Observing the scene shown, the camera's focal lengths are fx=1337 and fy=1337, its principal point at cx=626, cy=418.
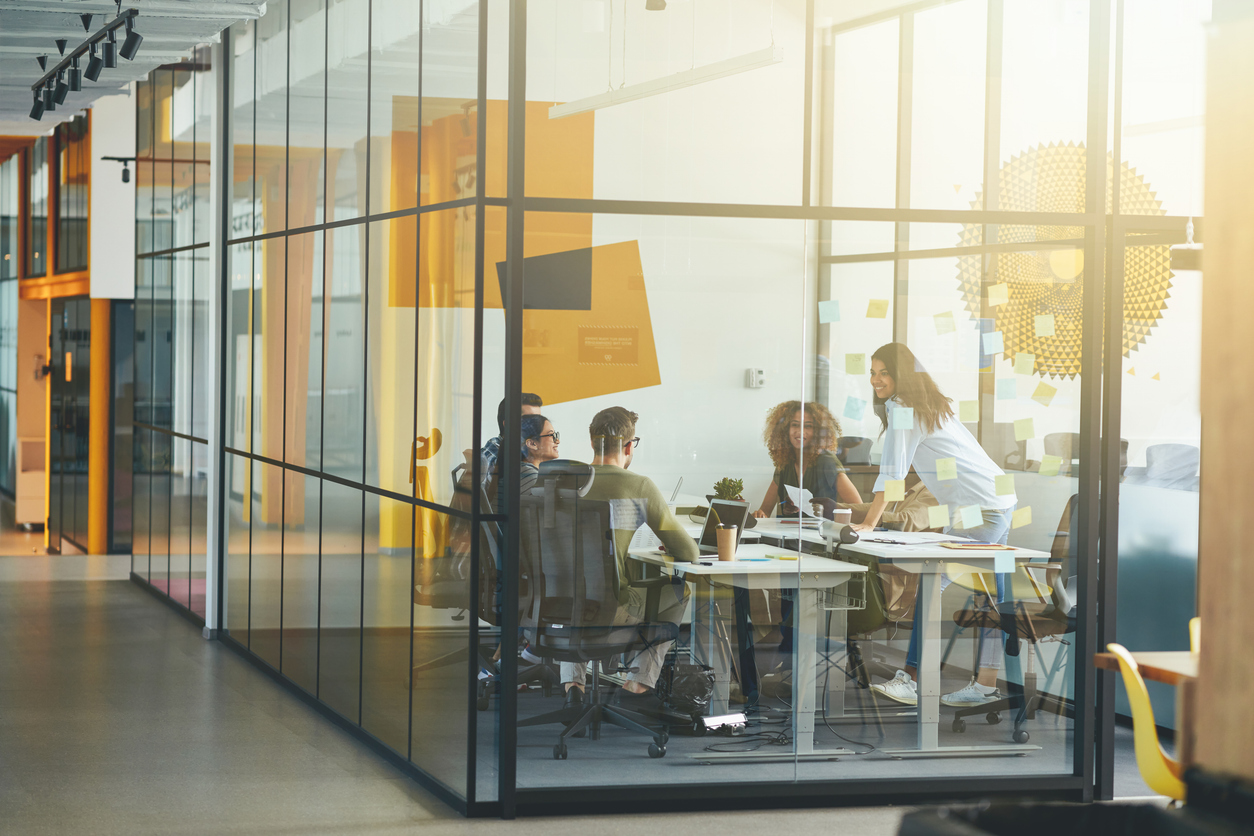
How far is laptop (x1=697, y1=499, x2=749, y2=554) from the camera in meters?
5.00

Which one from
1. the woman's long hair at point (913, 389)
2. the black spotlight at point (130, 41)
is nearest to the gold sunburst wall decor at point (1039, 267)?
the woman's long hair at point (913, 389)

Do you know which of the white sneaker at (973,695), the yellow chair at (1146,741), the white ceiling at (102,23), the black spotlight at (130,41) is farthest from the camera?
the white ceiling at (102,23)

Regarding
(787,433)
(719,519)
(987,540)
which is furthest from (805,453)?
(987,540)

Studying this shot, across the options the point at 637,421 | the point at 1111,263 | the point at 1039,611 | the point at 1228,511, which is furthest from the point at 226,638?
the point at 1228,511

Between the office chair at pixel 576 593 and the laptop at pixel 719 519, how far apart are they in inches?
7.7

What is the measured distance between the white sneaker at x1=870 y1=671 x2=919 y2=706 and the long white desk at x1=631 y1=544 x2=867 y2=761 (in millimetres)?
271

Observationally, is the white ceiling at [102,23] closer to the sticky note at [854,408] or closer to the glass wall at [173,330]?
the glass wall at [173,330]

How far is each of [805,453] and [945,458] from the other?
58 cm

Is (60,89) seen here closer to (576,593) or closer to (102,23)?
(102,23)

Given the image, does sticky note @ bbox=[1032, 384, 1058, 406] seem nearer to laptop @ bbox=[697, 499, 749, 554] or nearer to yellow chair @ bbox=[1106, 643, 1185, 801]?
laptop @ bbox=[697, 499, 749, 554]

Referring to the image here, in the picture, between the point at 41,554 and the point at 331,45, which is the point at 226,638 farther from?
the point at 41,554

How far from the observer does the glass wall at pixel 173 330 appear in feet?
27.9

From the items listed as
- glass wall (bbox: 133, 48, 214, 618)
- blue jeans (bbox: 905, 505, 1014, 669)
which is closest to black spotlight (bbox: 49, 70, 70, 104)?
glass wall (bbox: 133, 48, 214, 618)

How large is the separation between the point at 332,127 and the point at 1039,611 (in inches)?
148
